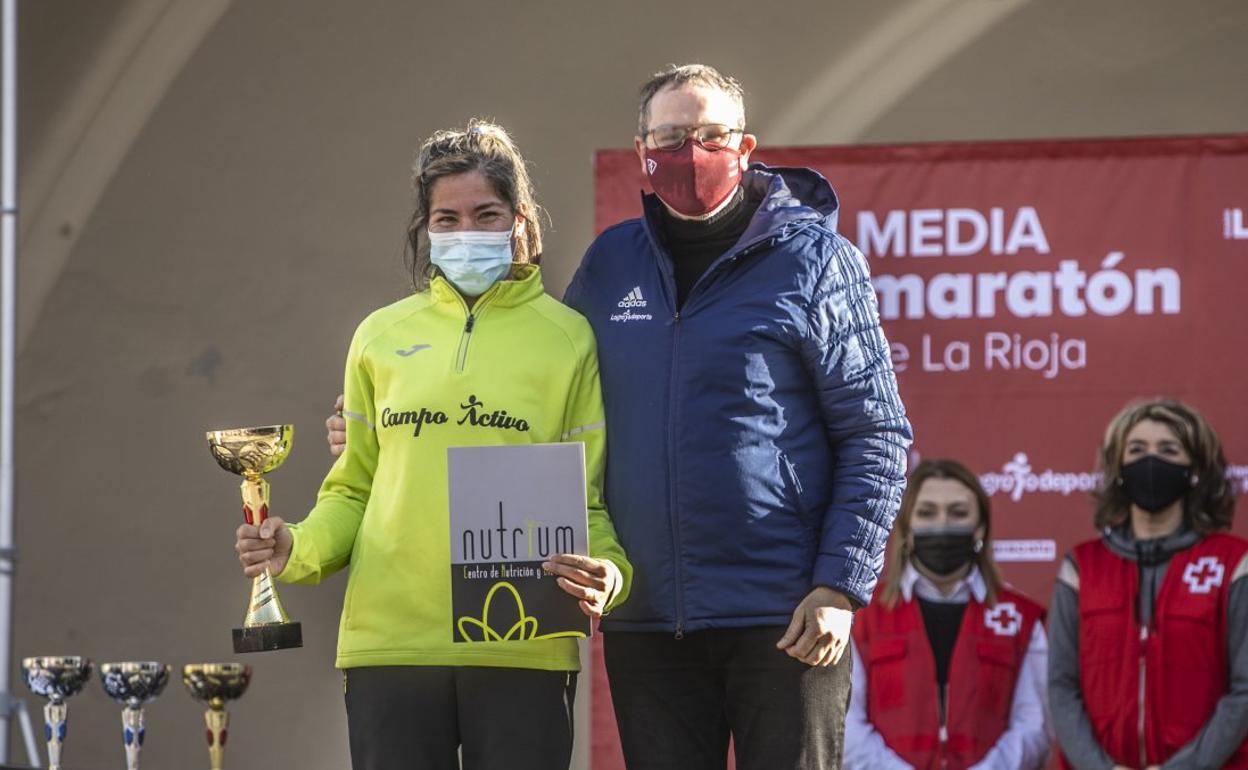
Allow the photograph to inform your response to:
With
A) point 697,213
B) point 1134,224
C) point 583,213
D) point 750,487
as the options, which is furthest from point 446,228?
point 1134,224

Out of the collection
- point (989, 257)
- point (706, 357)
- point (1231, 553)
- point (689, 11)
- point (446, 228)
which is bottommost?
point (1231, 553)

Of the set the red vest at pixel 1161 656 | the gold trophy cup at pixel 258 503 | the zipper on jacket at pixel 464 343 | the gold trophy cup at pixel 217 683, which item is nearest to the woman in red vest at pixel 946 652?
the red vest at pixel 1161 656

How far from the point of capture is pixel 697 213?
2822mm

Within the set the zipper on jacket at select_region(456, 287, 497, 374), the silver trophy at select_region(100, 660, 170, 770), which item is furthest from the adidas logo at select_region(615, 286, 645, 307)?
the silver trophy at select_region(100, 660, 170, 770)

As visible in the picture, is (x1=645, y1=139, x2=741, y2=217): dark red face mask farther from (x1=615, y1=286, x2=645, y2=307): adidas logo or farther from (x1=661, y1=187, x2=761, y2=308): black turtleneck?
(x1=615, y1=286, x2=645, y2=307): adidas logo

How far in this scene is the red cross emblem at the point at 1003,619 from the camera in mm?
4895

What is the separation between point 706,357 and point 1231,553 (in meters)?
2.49

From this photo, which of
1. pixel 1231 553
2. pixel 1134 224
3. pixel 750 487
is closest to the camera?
pixel 750 487

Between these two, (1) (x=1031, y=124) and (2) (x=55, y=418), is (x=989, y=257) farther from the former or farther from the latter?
(2) (x=55, y=418)

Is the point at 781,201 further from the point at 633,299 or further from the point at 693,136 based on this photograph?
the point at 633,299

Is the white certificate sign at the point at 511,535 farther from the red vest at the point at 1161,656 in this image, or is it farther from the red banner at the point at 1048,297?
Answer: the red banner at the point at 1048,297

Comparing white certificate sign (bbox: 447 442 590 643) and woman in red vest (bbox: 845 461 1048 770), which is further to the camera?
woman in red vest (bbox: 845 461 1048 770)

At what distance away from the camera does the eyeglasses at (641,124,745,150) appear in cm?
278

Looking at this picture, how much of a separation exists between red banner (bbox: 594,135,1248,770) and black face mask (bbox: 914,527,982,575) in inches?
4.8
